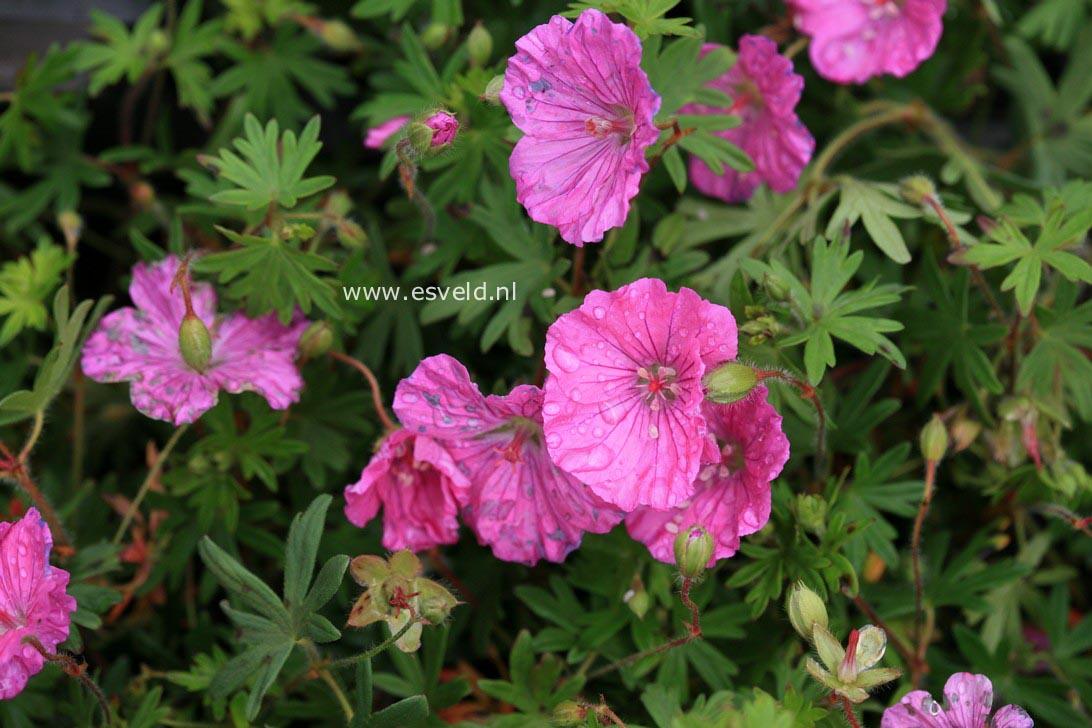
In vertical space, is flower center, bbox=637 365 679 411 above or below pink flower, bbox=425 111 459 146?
below

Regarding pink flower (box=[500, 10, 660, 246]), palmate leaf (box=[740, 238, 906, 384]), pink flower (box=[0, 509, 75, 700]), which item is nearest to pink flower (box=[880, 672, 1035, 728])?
palmate leaf (box=[740, 238, 906, 384])

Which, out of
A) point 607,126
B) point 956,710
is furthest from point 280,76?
point 956,710

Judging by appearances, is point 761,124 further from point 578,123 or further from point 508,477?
point 508,477

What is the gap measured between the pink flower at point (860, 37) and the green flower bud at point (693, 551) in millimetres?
835

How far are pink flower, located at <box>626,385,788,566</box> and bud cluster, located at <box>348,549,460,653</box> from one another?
26 cm

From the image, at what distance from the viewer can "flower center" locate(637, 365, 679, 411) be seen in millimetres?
1188

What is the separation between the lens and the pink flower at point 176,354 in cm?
128

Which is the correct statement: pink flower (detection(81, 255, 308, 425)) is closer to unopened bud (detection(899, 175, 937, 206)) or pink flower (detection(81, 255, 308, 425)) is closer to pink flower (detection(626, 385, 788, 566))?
pink flower (detection(626, 385, 788, 566))

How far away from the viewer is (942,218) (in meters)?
1.33

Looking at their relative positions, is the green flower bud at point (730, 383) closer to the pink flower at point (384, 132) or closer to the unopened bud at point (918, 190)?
the unopened bud at point (918, 190)

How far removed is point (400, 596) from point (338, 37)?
1.00m

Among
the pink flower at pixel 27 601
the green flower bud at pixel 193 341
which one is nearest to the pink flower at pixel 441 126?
the green flower bud at pixel 193 341

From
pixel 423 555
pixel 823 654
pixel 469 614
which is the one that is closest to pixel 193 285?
pixel 423 555

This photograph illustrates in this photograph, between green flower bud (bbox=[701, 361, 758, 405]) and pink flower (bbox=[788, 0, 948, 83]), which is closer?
green flower bud (bbox=[701, 361, 758, 405])
